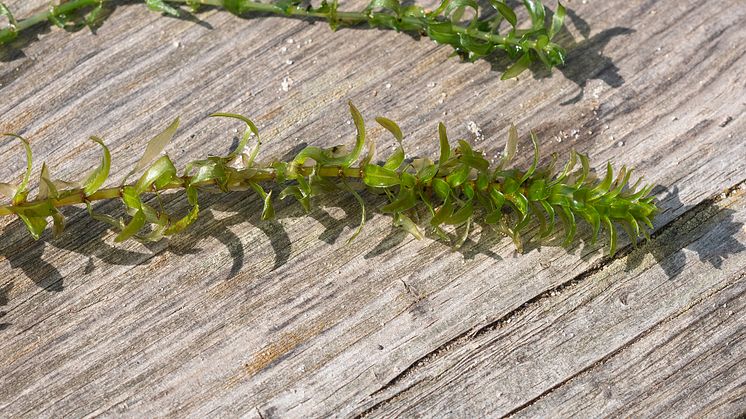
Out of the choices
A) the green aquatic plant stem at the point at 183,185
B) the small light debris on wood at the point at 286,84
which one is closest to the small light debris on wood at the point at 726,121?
the green aquatic plant stem at the point at 183,185

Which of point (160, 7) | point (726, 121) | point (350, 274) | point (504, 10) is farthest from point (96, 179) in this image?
point (726, 121)

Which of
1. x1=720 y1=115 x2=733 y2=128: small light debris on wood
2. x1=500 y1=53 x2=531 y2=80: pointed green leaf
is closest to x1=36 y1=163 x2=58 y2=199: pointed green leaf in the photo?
x1=500 y1=53 x2=531 y2=80: pointed green leaf

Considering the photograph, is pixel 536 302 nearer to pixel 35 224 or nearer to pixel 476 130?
pixel 476 130

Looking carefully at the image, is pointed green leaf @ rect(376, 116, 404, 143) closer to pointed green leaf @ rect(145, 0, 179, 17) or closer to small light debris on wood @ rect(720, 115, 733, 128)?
pointed green leaf @ rect(145, 0, 179, 17)

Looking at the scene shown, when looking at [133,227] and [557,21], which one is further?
[557,21]

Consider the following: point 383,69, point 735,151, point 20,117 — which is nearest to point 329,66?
point 383,69

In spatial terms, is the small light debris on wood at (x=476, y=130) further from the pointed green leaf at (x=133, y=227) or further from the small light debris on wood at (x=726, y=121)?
the pointed green leaf at (x=133, y=227)

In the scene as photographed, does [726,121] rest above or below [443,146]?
below
